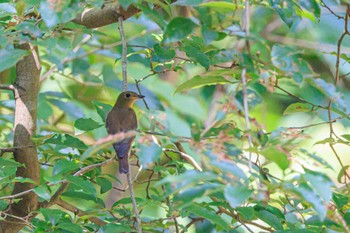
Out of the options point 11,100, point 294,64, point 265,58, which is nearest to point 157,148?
point 294,64

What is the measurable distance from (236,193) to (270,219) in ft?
2.68

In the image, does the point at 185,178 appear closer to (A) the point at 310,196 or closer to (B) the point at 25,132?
(A) the point at 310,196

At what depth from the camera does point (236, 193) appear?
5.02 ft

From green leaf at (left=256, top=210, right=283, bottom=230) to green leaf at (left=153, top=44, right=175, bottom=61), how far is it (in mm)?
587

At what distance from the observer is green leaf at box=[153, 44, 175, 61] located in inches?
96.6

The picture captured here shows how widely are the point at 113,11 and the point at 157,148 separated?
3.47 ft

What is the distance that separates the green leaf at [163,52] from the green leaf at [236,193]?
984 millimetres

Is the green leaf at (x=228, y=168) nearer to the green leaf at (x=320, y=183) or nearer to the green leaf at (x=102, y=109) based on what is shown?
the green leaf at (x=320, y=183)

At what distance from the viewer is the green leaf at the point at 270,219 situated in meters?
2.30

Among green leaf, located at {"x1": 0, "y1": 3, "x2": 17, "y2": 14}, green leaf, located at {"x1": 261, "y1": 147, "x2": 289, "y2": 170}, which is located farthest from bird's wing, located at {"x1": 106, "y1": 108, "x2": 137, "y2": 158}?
Answer: green leaf, located at {"x1": 261, "y1": 147, "x2": 289, "y2": 170}

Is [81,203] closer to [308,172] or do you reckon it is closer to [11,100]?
[11,100]

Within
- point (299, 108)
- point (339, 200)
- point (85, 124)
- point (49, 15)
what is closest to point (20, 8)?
point (85, 124)

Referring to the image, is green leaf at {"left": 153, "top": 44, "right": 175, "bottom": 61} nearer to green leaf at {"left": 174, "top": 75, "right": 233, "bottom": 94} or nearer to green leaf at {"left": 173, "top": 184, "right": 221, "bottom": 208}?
green leaf at {"left": 174, "top": 75, "right": 233, "bottom": 94}

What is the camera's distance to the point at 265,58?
2215mm
